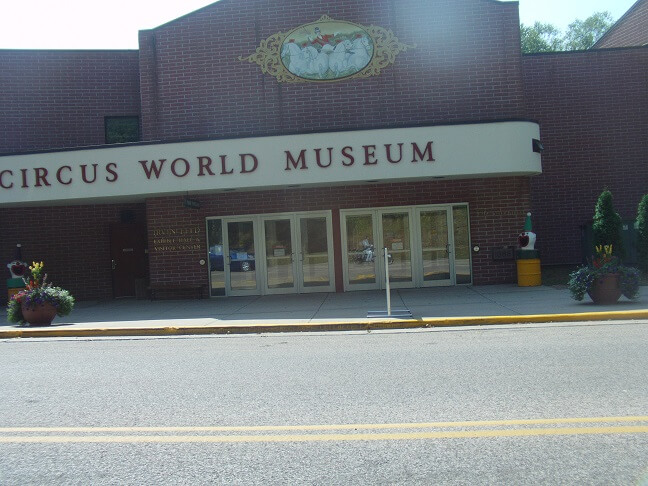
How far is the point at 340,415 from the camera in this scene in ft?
19.5

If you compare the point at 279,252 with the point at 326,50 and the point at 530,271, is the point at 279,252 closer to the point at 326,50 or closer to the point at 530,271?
the point at 326,50

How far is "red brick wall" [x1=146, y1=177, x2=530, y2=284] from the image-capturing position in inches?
719

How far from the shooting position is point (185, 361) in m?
9.33

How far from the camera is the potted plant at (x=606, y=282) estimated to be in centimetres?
1296

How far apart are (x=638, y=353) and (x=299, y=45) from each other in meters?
13.3

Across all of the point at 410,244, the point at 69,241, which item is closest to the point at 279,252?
the point at 410,244

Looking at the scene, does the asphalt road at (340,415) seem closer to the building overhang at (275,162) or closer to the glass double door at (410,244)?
the building overhang at (275,162)

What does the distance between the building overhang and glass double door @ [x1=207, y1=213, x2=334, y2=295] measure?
58.5 inches

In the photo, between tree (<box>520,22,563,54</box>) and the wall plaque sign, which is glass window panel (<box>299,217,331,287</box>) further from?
tree (<box>520,22,563,54</box>)

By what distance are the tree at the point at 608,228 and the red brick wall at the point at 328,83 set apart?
11.5 feet

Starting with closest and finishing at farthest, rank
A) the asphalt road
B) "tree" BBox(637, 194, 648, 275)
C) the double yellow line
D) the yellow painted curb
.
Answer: the asphalt road < the double yellow line < the yellow painted curb < "tree" BBox(637, 194, 648, 275)

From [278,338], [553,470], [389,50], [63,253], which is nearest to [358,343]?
[278,338]

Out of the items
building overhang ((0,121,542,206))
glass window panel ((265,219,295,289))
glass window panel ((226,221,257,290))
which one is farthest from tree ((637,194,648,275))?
glass window panel ((226,221,257,290))

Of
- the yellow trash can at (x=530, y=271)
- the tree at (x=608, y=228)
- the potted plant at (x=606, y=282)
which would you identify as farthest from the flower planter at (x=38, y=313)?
the tree at (x=608, y=228)
